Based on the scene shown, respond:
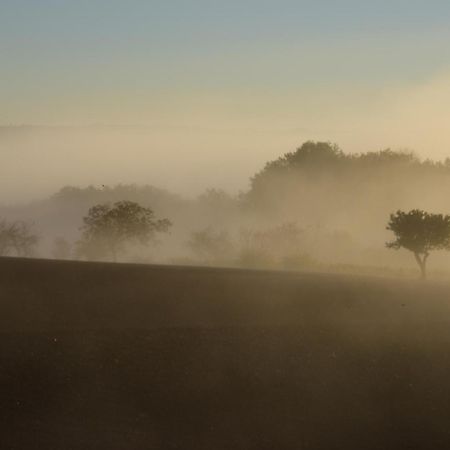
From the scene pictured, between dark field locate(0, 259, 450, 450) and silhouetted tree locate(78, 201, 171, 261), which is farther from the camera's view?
silhouetted tree locate(78, 201, 171, 261)

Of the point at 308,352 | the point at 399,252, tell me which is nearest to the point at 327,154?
the point at 399,252

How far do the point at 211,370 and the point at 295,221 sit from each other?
87.5 metres

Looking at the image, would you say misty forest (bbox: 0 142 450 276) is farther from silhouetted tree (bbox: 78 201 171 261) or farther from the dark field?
the dark field

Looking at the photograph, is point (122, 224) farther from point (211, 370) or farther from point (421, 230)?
point (211, 370)

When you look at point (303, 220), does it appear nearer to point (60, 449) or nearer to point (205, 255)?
point (205, 255)

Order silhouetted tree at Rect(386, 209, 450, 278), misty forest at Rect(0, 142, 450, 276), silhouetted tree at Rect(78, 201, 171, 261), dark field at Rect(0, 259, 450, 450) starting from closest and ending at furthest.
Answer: dark field at Rect(0, 259, 450, 450)
silhouetted tree at Rect(386, 209, 450, 278)
silhouetted tree at Rect(78, 201, 171, 261)
misty forest at Rect(0, 142, 450, 276)

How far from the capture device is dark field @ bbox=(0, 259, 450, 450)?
2031 centimetres

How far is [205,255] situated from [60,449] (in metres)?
80.4

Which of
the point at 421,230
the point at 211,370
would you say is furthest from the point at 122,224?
the point at 211,370

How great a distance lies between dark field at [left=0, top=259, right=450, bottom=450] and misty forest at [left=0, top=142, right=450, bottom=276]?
154 ft

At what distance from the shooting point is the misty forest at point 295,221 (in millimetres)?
85438

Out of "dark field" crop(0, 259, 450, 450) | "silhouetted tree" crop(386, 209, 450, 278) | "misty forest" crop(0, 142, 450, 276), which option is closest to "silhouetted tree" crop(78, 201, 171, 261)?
"misty forest" crop(0, 142, 450, 276)

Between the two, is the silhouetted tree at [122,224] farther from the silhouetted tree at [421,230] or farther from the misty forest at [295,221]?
the silhouetted tree at [421,230]

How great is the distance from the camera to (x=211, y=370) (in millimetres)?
24203
